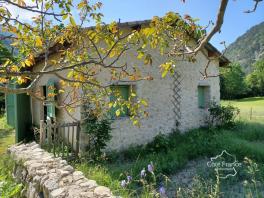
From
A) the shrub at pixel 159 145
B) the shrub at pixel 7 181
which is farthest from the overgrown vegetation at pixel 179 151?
the shrub at pixel 7 181

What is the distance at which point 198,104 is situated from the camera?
12.2 meters

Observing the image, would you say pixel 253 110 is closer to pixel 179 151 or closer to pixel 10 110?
pixel 179 151

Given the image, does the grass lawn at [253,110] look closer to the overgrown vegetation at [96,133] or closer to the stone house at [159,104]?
the stone house at [159,104]

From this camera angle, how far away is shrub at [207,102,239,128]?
11.9 m

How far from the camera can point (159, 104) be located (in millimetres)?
10234

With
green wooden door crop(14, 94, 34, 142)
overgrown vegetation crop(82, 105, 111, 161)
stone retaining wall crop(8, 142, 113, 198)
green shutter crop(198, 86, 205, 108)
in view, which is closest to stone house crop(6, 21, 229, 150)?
green shutter crop(198, 86, 205, 108)

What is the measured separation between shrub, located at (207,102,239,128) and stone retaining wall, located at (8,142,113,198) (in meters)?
7.57

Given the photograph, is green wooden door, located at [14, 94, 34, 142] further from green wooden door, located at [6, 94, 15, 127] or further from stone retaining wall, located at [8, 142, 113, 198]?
stone retaining wall, located at [8, 142, 113, 198]

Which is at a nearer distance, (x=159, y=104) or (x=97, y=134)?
(x=97, y=134)

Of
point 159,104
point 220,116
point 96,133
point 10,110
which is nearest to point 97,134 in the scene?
point 96,133

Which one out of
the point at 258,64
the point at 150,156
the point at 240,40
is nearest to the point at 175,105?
the point at 150,156

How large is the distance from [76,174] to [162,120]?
234 inches

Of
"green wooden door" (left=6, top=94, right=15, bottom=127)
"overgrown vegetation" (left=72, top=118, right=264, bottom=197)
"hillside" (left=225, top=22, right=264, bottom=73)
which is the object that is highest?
"hillside" (left=225, top=22, right=264, bottom=73)

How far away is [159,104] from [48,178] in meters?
6.08
